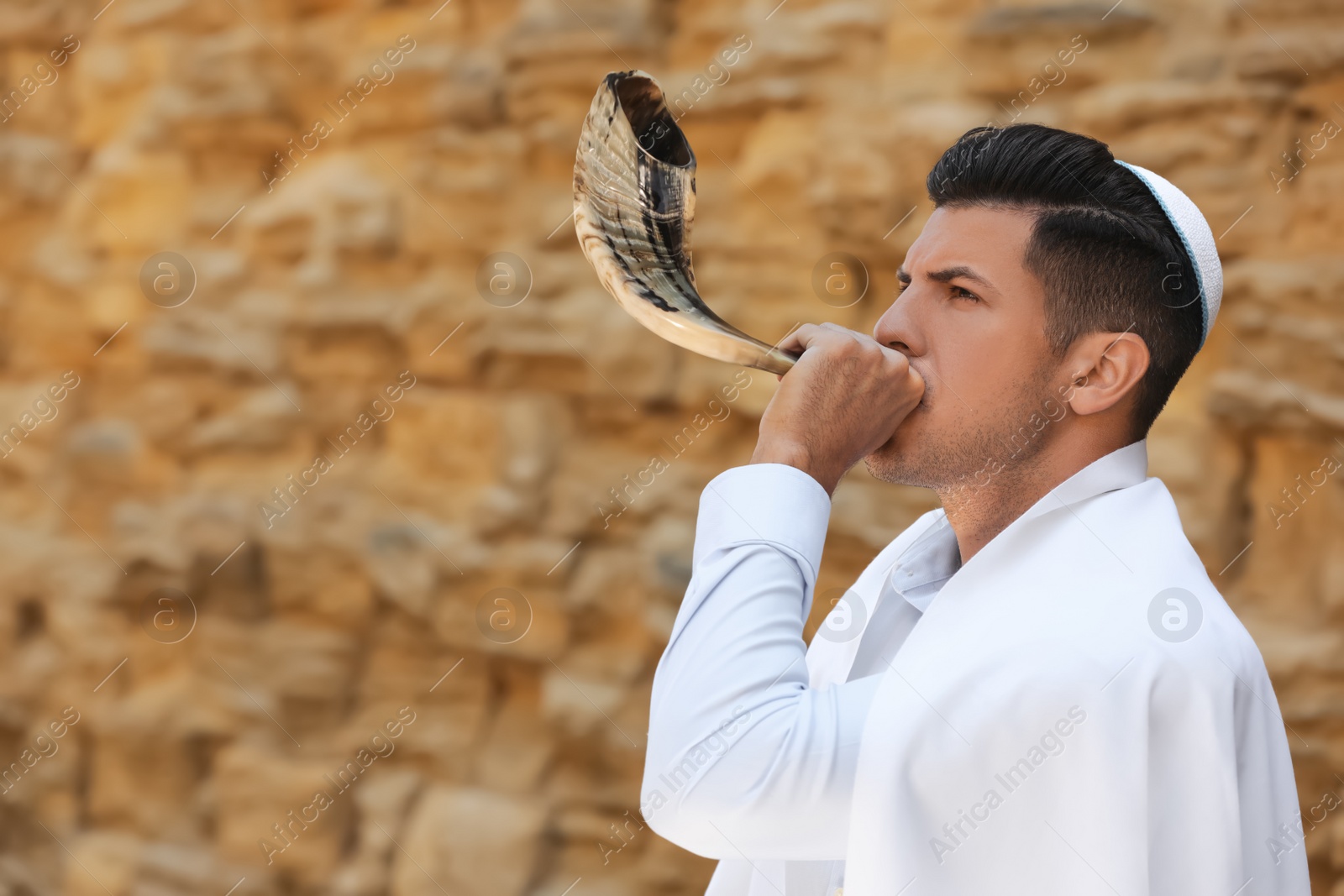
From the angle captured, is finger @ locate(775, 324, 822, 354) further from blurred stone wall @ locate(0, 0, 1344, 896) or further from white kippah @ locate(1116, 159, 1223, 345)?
blurred stone wall @ locate(0, 0, 1344, 896)

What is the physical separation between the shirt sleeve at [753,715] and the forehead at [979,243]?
0.33m

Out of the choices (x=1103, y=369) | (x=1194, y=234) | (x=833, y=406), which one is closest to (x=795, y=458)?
(x=833, y=406)

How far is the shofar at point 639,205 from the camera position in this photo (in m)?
1.35

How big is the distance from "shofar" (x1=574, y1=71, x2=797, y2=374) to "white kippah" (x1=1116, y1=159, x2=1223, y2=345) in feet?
1.50

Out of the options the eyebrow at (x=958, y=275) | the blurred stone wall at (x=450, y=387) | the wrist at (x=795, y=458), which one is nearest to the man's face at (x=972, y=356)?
the eyebrow at (x=958, y=275)

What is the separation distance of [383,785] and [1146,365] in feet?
8.61

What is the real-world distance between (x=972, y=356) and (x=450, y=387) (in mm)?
2236

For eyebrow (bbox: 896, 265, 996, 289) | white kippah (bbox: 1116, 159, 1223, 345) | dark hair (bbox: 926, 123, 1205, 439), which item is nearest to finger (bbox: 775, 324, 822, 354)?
eyebrow (bbox: 896, 265, 996, 289)

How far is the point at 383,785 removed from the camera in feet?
10.8

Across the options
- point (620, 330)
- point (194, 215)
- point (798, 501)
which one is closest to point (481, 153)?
point (620, 330)

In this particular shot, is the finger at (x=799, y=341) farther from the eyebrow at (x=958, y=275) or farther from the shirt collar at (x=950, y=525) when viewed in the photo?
the shirt collar at (x=950, y=525)

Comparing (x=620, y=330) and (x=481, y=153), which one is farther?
(x=481, y=153)

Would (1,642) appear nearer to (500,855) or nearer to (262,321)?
(262,321)

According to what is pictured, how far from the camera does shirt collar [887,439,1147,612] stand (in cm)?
117
